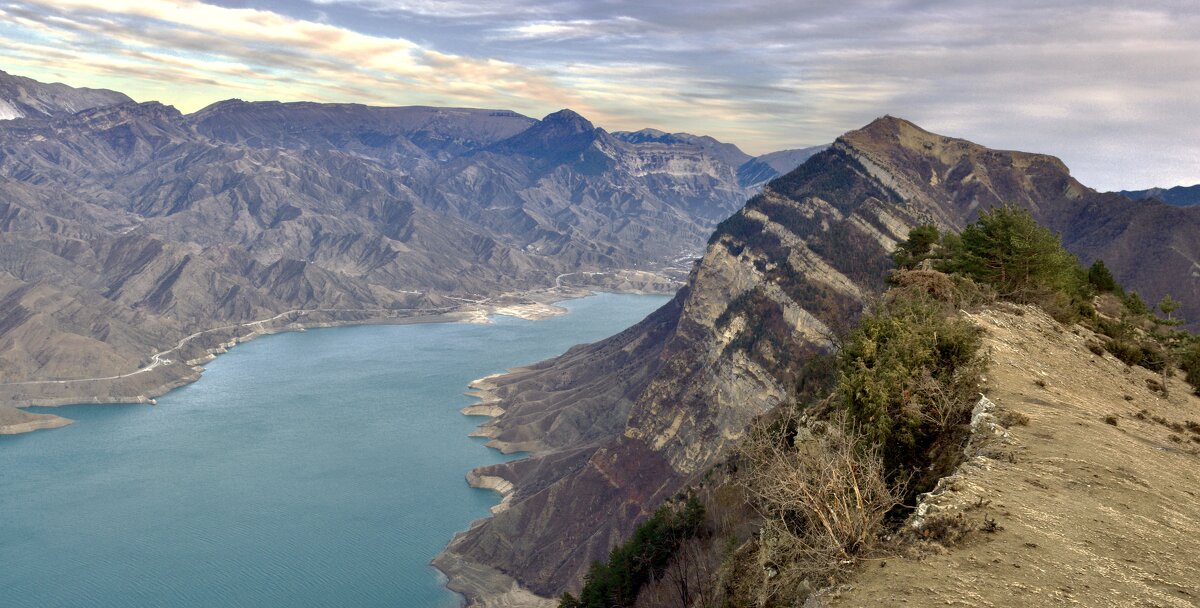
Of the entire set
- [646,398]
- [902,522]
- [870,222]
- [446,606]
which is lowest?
[446,606]

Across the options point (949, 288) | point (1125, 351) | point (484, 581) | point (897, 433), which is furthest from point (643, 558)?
point (484, 581)

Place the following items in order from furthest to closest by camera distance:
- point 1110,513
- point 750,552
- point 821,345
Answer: point 821,345 → point 750,552 → point 1110,513

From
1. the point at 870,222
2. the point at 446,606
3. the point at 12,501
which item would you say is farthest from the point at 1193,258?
the point at 12,501

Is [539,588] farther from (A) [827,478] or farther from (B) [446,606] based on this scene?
(A) [827,478]

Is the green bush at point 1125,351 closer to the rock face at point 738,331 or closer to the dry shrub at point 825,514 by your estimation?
the dry shrub at point 825,514

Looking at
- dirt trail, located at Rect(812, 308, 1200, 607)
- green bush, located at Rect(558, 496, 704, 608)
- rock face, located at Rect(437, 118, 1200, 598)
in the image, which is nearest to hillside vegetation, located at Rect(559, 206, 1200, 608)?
dirt trail, located at Rect(812, 308, 1200, 607)

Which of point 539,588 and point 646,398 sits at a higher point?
point 646,398
